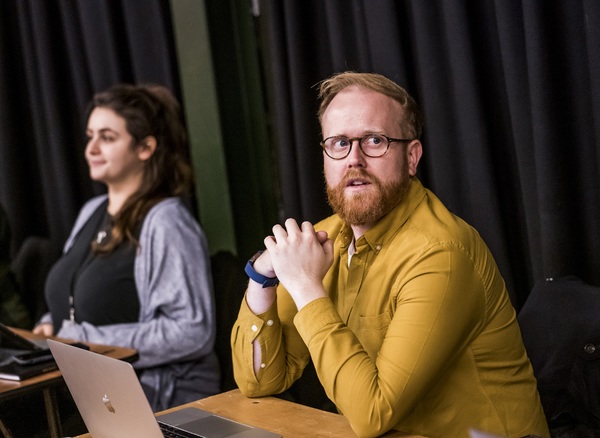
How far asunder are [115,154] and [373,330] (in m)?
1.68

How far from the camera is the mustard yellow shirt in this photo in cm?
154

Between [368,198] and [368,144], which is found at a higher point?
[368,144]

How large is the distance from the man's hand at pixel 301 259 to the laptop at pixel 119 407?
0.28 metres

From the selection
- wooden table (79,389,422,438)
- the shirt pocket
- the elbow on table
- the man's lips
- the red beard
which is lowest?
wooden table (79,389,422,438)

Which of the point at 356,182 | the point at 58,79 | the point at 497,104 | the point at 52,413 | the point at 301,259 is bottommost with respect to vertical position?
the point at 52,413

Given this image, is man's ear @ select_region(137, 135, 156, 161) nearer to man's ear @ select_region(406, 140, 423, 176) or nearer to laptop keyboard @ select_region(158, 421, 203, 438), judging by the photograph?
man's ear @ select_region(406, 140, 423, 176)

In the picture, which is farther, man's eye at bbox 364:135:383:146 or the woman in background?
the woman in background

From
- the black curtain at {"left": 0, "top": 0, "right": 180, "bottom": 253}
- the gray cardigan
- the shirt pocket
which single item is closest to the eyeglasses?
the shirt pocket

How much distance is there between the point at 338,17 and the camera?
8.94ft

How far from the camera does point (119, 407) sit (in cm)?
141

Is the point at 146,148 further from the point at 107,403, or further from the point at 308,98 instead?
the point at 107,403

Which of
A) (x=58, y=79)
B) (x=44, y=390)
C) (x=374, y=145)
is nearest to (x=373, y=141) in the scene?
(x=374, y=145)

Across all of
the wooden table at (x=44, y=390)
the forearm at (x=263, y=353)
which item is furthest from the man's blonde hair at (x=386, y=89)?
the wooden table at (x=44, y=390)

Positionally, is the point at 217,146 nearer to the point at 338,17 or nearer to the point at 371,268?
the point at 338,17
